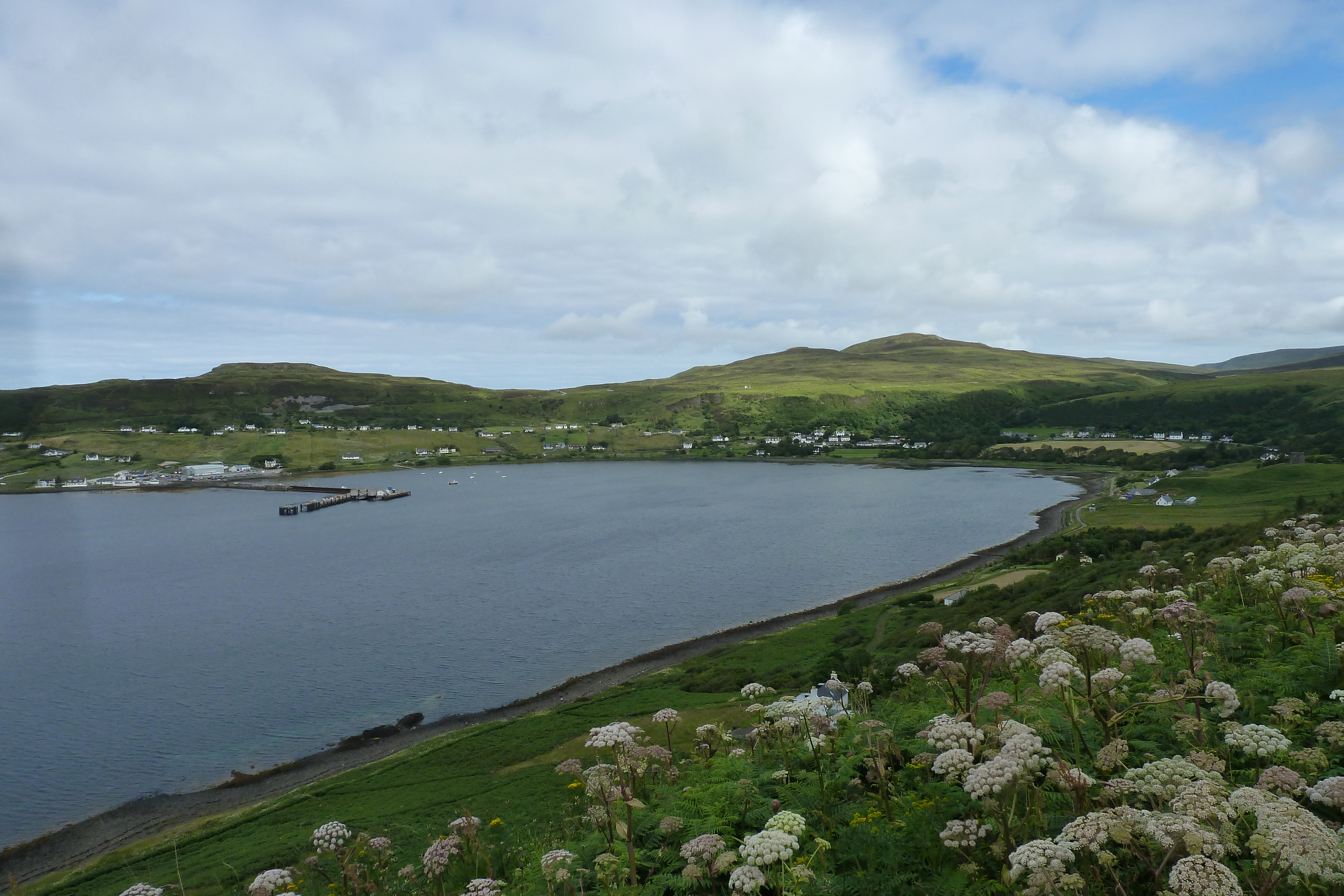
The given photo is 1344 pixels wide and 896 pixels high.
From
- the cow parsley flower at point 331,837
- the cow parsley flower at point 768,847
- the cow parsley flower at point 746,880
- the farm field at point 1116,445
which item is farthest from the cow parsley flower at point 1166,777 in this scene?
the farm field at point 1116,445

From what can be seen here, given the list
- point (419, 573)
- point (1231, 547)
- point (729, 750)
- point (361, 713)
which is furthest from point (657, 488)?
point (729, 750)

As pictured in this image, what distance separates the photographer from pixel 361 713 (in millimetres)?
40531

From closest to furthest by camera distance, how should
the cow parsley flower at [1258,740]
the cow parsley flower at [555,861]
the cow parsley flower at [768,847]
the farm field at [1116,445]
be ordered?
the cow parsley flower at [768,847] → the cow parsley flower at [1258,740] → the cow parsley flower at [555,861] → the farm field at [1116,445]

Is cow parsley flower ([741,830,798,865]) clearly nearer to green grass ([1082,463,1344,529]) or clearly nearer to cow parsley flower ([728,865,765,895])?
cow parsley flower ([728,865,765,895])

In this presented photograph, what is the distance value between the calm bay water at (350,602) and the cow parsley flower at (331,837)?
31.6m

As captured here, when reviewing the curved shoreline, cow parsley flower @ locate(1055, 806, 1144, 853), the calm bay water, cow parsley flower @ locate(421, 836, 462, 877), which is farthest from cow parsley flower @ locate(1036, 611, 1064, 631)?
the calm bay water

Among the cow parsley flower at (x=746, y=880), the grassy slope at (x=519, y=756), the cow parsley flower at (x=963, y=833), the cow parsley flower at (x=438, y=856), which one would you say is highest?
the cow parsley flower at (x=963, y=833)

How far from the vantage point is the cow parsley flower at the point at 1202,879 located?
4.18 metres

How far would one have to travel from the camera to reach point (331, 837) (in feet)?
30.7

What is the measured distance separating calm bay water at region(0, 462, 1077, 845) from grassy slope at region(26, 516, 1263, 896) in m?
7.73

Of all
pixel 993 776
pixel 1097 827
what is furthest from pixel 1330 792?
pixel 993 776

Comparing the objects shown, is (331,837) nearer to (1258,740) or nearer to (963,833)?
(963,833)

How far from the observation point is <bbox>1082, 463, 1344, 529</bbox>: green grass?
229 feet

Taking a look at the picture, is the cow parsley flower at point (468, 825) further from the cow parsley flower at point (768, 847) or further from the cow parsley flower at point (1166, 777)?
the cow parsley flower at point (1166, 777)
